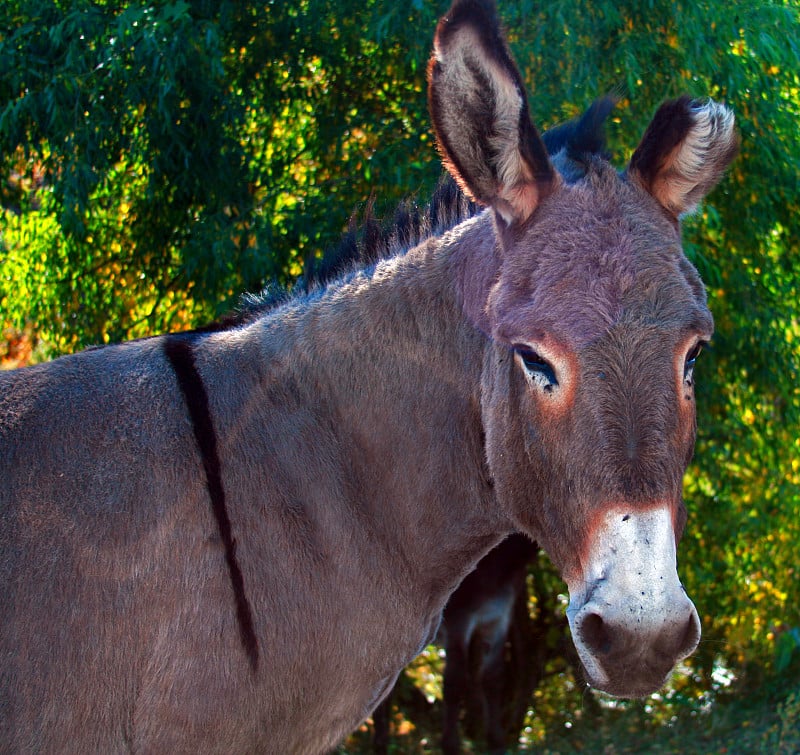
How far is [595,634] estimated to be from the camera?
2031 mm

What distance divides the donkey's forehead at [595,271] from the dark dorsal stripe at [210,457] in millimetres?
879

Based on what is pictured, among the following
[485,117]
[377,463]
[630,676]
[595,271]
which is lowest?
[630,676]

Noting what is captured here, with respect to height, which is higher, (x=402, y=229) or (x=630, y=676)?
(x=402, y=229)

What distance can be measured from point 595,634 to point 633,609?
15 centimetres

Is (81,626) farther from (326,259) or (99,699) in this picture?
(326,259)

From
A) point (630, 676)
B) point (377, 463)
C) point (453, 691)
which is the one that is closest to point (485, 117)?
point (377, 463)

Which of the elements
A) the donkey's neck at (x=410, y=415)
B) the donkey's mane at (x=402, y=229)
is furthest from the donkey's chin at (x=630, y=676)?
the donkey's mane at (x=402, y=229)

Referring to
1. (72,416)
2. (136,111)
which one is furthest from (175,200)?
(72,416)

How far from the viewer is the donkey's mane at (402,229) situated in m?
2.80

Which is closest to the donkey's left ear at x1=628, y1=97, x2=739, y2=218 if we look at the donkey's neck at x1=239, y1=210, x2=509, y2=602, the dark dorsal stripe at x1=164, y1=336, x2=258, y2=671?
the donkey's neck at x1=239, y1=210, x2=509, y2=602

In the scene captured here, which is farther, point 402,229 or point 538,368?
point 402,229

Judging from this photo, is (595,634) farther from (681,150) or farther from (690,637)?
(681,150)

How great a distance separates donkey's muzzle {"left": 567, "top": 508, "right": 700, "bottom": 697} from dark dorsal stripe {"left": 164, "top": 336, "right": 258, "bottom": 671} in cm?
87

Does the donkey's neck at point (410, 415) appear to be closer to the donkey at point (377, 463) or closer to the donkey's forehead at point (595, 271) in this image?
the donkey at point (377, 463)
